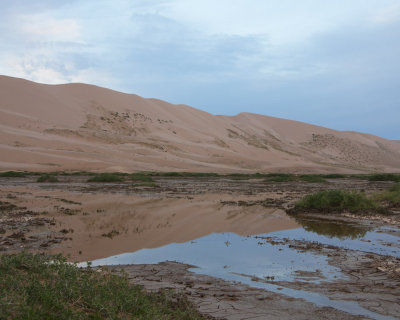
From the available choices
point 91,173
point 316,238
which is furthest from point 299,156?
point 316,238

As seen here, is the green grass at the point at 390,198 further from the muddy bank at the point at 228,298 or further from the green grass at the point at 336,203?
the muddy bank at the point at 228,298

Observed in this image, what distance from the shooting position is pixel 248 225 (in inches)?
A: 516

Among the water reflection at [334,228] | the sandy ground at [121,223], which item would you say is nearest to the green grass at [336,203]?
the sandy ground at [121,223]

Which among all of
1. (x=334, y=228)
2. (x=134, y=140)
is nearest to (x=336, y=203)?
(x=334, y=228)

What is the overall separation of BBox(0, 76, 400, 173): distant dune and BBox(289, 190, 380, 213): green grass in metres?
31.0

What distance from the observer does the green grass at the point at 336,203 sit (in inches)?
645

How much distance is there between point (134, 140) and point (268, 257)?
56.2 metres

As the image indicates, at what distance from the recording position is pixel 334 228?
1279cm

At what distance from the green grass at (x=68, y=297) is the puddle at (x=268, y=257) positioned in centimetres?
194

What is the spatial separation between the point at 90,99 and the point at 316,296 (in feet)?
246

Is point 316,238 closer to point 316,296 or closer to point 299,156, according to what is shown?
point 316,296

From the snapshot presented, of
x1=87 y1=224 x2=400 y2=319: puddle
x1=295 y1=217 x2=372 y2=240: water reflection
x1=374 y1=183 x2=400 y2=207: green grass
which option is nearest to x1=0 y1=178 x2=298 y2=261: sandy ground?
x1=295 y1=217 x2=372 y2=240: water reflection

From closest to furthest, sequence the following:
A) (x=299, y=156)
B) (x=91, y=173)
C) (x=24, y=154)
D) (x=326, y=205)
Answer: (x=326, y=205)
(x=91, y=173)
(x=24, y=154)
(x=299, y=156)

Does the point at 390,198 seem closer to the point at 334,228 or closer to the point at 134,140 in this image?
the point at 334,228
